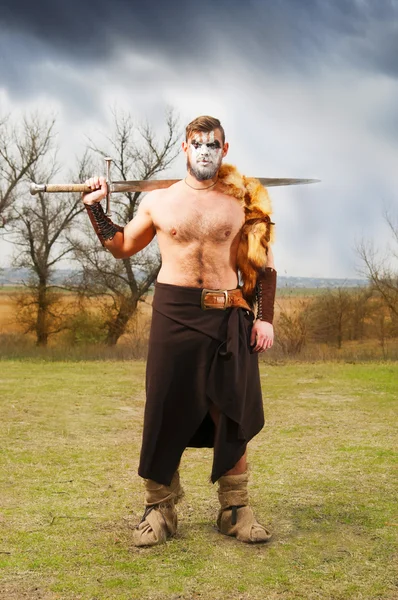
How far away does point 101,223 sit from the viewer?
11.4 ft

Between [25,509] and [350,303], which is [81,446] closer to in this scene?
[25,509]

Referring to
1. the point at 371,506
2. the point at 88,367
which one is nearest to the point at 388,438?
the point at 371,506

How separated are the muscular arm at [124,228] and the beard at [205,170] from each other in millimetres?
231

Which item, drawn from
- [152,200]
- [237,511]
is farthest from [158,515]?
[152,200]

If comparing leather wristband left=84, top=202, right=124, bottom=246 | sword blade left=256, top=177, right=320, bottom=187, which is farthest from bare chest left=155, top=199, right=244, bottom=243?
sword blade left=256, top=177, right=320, bottom=187

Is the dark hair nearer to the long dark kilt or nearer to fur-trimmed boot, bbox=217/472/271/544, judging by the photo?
the long dark kilt

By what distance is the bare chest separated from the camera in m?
3.37

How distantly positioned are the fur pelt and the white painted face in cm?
12

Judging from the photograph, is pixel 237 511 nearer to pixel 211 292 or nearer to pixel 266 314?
pixel 266 314

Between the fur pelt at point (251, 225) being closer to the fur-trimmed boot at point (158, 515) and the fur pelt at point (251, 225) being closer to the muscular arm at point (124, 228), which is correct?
the muscular arm at point (124, 228)

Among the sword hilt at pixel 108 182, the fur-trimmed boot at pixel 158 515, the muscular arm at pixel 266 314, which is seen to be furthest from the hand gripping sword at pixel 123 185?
the fur-trimmed boot at pixel 158 515

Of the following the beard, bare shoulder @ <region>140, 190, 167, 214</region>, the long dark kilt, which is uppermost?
the beard

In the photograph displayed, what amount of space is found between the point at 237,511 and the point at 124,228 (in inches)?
54.4

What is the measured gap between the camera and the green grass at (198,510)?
3.02 meters
